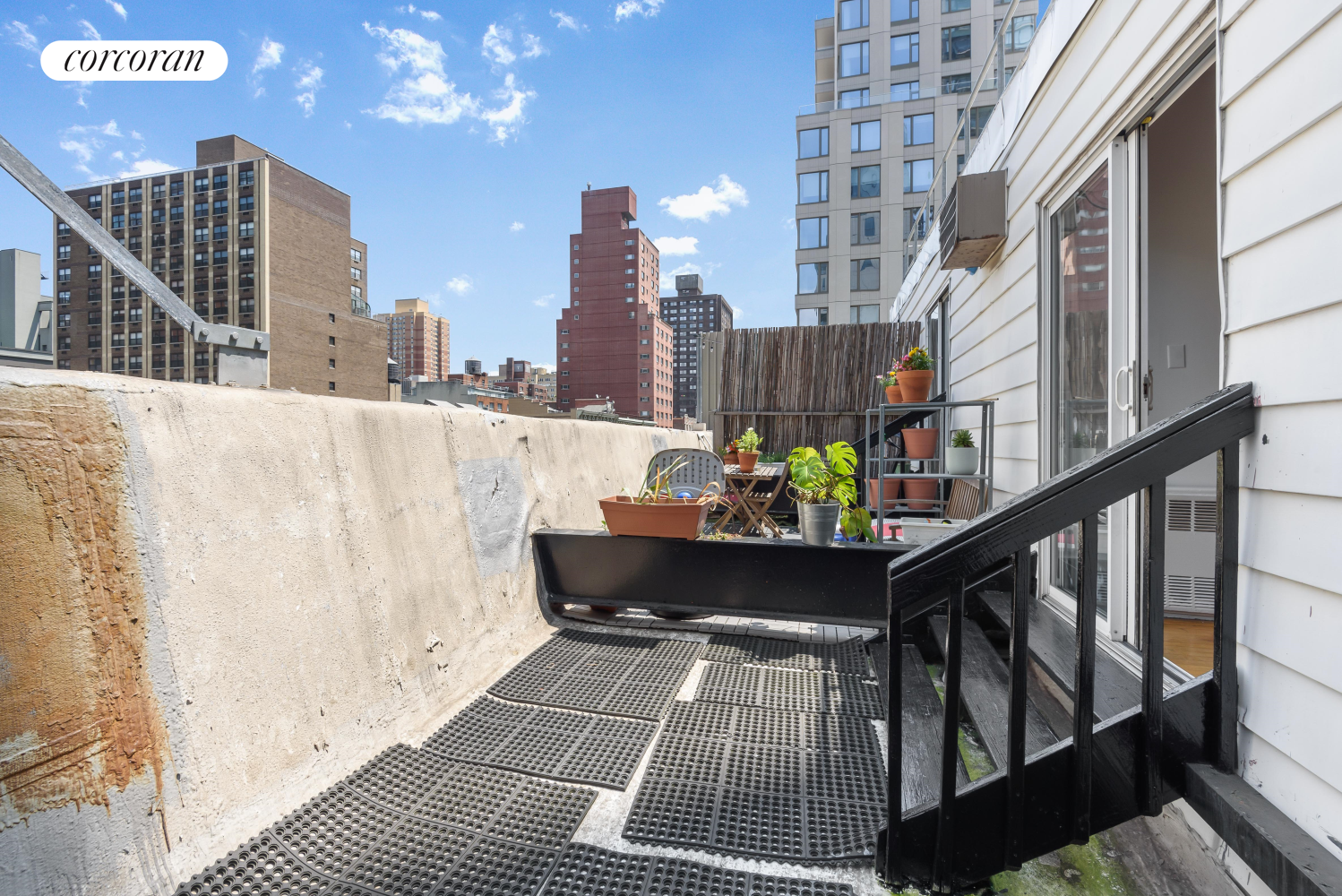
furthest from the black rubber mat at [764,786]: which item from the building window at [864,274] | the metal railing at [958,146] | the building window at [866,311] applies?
the building window at [864,274]

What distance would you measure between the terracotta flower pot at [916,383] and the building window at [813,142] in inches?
801

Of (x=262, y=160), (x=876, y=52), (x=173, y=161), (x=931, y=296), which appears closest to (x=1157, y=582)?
(x=931, y=296)

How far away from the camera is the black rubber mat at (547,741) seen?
6.32 feet

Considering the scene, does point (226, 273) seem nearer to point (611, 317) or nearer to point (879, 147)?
point (611, 317)

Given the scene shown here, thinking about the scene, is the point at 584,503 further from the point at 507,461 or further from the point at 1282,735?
the point at 1282,735

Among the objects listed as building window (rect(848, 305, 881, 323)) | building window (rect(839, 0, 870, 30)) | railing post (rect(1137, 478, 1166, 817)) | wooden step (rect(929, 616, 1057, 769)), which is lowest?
wooden step (rect(929, 616, 1057, 769))

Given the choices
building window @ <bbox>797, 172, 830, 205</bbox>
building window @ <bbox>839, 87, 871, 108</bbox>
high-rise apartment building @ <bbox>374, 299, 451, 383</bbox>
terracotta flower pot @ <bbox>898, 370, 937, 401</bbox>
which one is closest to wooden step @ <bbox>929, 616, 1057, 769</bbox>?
terracotta flower pot @ <bbox>898, 370, 937, 401</bbox>

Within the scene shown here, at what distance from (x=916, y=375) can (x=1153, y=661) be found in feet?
11.3

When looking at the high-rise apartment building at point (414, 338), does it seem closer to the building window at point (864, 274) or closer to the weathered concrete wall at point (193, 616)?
the building window at point (864, 274)

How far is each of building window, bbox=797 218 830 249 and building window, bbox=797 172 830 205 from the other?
28.9 inches

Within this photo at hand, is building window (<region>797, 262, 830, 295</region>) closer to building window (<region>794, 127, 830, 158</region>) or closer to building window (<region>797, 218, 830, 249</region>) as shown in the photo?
building window (<region>797, 218, 830, 249</region>)

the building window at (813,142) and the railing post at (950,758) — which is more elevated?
the building window at (813,142)

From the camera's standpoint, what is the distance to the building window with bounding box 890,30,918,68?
74.6 feet

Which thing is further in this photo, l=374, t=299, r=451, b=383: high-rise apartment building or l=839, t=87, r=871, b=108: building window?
l=374, t=299, r=451, b=383: high-rise apartment building
